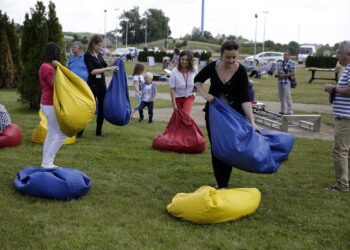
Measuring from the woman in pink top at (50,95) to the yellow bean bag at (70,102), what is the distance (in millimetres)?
166

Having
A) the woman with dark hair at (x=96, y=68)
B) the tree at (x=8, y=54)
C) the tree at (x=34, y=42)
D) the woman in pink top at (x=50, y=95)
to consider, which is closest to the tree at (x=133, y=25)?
the tree at (x=8, y=54)

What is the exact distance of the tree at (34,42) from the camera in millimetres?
10984

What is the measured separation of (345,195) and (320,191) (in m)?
0.30

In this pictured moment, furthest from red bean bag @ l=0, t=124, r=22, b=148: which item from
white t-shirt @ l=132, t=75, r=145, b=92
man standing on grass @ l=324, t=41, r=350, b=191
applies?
man standing on grass @ l=324, t=41, r=350, b=191

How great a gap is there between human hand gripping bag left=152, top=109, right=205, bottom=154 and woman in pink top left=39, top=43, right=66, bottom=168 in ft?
7.13

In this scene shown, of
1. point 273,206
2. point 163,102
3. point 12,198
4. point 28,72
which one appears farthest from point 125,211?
point 163,102

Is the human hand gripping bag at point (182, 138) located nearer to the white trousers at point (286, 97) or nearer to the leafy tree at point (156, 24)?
the white trousers at point (286, 97)

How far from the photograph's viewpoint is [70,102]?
5121mm

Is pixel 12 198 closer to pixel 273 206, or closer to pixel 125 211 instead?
pixel 125 211

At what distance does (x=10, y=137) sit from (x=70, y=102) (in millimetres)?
2476

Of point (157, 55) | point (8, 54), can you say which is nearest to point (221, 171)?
point (8, 54)

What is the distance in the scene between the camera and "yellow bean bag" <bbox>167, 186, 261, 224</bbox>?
4145mm

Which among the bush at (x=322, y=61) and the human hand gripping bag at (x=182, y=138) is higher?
the bush at (x=322, y=61)

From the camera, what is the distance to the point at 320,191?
5355mm
